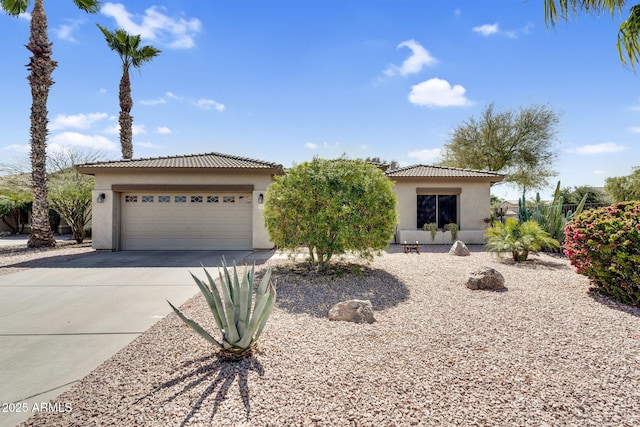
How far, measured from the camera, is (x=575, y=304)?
5.62 meters

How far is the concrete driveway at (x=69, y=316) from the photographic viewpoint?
3.22 m

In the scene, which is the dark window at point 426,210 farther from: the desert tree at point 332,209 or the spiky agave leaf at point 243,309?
the spiky agave leaf at point 243,309

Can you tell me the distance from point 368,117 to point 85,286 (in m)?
15.2

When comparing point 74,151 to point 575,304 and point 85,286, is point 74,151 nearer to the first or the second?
point 85,286

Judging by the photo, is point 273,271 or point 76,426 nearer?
point 76,426

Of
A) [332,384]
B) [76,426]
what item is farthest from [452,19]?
[76,426]

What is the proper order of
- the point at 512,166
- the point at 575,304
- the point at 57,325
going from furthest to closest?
the point at 512,166, the point at 575,304, the point at 57,325

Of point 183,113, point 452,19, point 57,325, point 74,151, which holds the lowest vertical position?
point 57,325

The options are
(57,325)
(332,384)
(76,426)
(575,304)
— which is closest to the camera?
(76,426)

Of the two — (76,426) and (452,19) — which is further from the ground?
(452,19)

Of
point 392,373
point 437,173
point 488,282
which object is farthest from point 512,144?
point 392,373

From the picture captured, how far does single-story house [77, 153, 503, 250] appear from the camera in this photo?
1277cm

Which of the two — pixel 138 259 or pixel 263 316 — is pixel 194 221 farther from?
pixel 263 316

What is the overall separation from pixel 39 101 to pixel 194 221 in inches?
358
